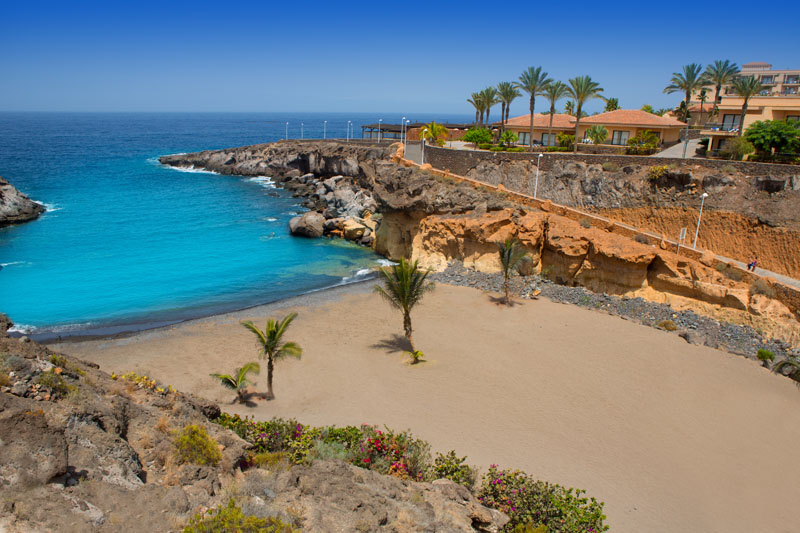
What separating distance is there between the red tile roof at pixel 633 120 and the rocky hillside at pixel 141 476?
130 ft

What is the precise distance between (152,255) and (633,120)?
40.2 m

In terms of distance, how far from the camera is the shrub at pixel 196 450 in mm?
8672

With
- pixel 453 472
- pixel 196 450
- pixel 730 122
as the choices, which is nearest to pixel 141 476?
pixel 196 450

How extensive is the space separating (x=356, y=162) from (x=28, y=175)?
171ft

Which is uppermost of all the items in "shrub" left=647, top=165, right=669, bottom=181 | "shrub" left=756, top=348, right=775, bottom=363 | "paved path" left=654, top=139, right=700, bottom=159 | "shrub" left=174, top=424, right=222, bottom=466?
"paved path" left=654, top=139, right=700, bottom=159

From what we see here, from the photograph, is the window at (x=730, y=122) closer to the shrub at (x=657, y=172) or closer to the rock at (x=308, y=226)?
the shrub at (x=657, y=172)

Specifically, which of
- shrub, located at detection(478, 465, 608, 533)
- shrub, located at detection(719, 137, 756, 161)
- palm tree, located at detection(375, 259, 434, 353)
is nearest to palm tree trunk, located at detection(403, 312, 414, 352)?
palm tree, located at detection(375, 259, 434, 353)

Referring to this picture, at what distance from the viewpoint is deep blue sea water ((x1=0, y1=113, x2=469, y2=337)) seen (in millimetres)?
27906

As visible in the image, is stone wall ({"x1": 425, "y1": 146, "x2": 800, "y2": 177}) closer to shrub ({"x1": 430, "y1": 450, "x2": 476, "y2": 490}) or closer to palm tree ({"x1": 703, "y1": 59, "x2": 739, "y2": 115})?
palm tree ({"x1": 703, "y1": 59, "x2": 739, "y2": 115})

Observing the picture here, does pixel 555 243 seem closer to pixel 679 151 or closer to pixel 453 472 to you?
pixel 679 151

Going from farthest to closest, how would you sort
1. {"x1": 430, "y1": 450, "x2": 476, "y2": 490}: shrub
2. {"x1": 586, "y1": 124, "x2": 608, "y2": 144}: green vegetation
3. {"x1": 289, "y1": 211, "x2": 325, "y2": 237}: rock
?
1. {"x1": 289, "y1": 211, "x2": 325, "y2": 237}: rock
2. {"x1": 586, "y1": 124, "x2": 608, "y2": 144}: green vegetation
3. {"x1": 430, "y1": 450, "x2": 476, "y2": 490}: shrub

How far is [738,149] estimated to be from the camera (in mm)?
31906

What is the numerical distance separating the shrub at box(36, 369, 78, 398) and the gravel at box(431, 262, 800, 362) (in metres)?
22.7

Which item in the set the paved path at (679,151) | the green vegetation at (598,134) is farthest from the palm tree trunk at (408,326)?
the green vegetation at (598,134)
